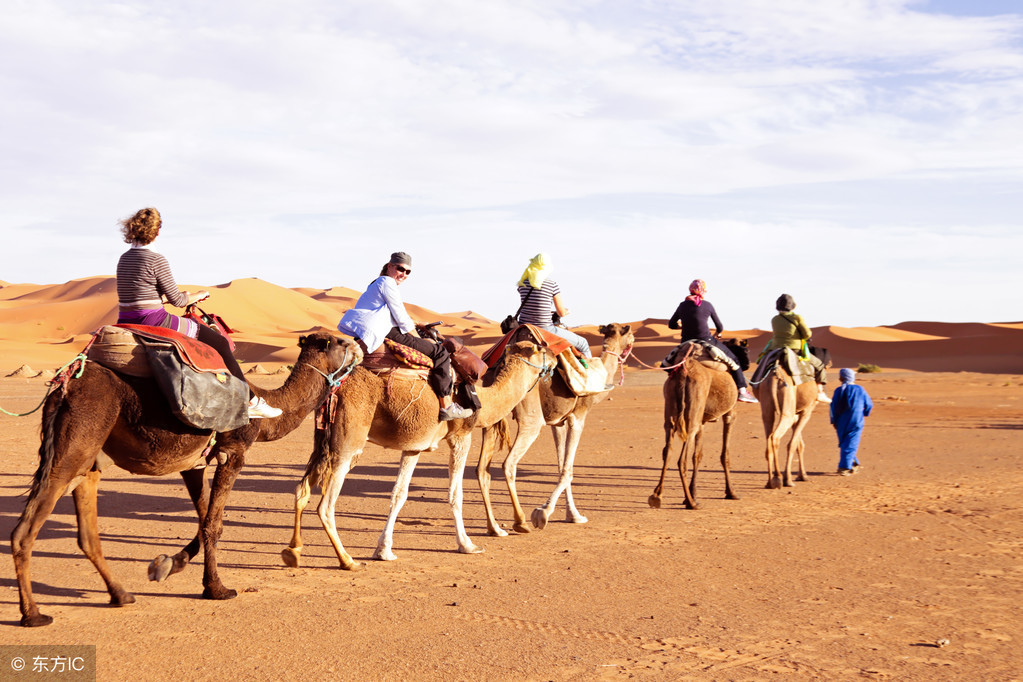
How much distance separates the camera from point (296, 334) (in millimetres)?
76688

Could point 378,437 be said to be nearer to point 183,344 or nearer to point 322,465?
point 322,465

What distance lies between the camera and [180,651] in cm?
606

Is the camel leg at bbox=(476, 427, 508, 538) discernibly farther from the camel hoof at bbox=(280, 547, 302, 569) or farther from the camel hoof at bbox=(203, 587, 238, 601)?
the camel hoof at bbox=(203, 587, 238, 601)

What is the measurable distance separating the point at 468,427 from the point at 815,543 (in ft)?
12.7

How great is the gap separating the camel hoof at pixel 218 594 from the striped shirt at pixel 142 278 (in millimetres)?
2304

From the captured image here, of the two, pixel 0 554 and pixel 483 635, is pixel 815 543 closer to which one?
pixel 483 635

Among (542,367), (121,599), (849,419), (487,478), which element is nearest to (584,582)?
(487,478)

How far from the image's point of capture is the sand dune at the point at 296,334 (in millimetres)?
53531

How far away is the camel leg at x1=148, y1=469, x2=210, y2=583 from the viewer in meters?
7.01

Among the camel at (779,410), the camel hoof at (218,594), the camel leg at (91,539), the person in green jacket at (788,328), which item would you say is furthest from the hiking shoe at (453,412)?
the person in green jacket at (788,328)

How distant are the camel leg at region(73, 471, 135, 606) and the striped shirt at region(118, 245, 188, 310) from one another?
143cm

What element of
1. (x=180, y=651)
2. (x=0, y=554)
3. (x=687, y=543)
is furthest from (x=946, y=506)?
(x=0, y=554)

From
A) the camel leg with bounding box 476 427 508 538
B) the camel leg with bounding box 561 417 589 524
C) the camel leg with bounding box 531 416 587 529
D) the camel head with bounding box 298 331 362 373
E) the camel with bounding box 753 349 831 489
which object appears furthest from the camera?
the camel with bounding box 753 349 831 489

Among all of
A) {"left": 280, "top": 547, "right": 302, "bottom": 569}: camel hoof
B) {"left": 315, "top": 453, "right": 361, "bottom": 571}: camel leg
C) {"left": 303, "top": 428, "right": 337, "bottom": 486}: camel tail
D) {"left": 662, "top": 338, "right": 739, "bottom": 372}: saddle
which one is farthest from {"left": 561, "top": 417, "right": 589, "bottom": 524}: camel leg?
{"left": 280, "top": 547, "right": 302, "bottom": 569}: camel hoof
